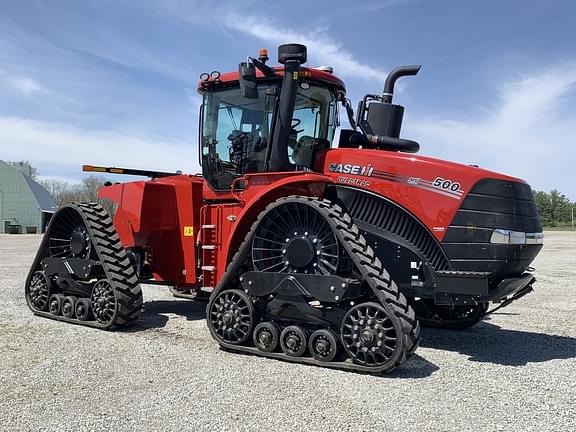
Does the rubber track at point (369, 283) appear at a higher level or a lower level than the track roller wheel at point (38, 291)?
higher

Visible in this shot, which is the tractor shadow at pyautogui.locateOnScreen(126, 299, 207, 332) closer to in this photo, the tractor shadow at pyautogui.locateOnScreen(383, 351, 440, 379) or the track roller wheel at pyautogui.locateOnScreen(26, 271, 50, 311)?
the track roller wheel at pyautogui.locateOnScreen(26, 271, 50, 311)

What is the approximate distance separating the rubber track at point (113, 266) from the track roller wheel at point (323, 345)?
2744 millimetres

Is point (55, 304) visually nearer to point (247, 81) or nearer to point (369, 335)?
point (247, 81)

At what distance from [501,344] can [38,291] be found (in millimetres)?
6505

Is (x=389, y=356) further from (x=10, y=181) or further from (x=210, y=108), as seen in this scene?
(x=10, y=181)

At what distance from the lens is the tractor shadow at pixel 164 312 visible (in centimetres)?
751

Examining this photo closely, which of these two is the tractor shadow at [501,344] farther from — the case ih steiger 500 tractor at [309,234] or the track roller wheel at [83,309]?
the track roller wheel at [83,309]

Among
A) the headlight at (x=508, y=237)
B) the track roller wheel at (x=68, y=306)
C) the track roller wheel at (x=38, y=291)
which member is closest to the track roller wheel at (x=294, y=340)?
the headlight at (x=508, y=237)

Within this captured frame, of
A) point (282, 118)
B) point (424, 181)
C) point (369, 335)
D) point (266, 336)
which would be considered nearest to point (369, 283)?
point (369, 335)

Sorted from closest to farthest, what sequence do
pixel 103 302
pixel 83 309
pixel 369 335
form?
pixel 369 335 → pixel 103 302 → pixel 83 309

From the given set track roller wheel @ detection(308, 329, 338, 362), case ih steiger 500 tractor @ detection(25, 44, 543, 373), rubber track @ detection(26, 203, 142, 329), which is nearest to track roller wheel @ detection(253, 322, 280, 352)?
case ih steiger 500 tractor @ detection(25, 44, 543, 373)

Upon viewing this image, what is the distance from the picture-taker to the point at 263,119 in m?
6.55

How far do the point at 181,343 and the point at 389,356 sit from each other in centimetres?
260

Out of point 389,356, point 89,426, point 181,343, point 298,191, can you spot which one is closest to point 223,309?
point 181,343
